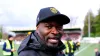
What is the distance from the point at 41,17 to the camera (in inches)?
85.8

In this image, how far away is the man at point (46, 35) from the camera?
2.13 metres

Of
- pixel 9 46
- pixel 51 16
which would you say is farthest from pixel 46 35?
pixel 9 46

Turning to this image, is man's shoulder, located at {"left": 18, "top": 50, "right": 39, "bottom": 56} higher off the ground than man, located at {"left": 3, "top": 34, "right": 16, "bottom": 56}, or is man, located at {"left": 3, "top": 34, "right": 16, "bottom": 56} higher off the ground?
man's shoulder, located at {"left": 18, "top": 50, "right": 39, "bottom": 56}

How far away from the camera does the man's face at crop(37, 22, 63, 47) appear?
212cm

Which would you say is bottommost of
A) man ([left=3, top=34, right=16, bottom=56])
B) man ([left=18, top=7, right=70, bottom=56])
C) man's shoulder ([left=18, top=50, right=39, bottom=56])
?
man ([left=3, top=34, right=16, bottom=56])

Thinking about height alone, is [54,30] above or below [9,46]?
above

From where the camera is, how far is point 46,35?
7.00 feet

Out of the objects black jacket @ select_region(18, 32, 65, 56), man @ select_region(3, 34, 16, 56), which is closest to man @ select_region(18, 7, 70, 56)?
black jacket @ select_region(18, 32, 65, 56)

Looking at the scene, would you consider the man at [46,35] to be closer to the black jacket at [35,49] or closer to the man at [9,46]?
the black jacket at [35,49]

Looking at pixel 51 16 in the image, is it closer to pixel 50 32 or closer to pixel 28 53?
pixel 50 32

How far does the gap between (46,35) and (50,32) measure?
3 centimetres

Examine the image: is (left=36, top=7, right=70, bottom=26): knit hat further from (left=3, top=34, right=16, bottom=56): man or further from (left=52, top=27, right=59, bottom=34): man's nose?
(left=3, top=34, right=16, bottom=56): man

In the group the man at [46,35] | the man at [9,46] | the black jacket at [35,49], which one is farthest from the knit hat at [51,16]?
the man at [9,46]

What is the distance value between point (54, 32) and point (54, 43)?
0.08 meters
